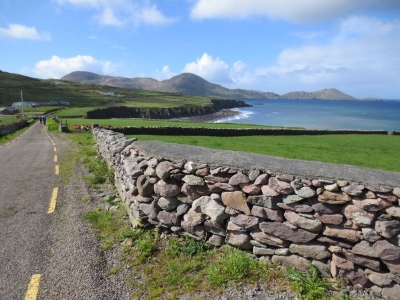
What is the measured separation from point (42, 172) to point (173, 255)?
10.0 m

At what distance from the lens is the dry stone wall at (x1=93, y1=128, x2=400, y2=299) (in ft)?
14.5

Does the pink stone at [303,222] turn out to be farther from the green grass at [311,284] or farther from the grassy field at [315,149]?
the grassy field at [315,149]

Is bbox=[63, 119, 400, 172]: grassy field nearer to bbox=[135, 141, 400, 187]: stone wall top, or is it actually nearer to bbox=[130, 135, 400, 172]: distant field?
bbox=[130, 135, 400, 172]: distant field

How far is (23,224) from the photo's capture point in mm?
7406

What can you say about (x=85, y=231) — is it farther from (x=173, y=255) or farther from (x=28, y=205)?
(x=28, y=205)

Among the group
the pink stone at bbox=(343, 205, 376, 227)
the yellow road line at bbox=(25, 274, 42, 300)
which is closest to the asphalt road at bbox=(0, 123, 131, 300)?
the yellow road line at bbox=(25, 274, 42, 300)

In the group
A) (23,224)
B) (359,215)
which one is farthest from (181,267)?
(23,224)

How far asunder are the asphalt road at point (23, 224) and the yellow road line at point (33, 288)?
0.07 m

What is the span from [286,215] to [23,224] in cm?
648

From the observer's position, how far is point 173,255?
19.4 feet

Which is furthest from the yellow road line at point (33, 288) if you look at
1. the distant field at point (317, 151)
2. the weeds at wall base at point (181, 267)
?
the distant field at point (317, 151)

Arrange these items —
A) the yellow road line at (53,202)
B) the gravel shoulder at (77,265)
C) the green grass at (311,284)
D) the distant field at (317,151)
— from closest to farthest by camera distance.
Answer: the green grass at (311,284) < the gravel shoulder at (77,265) < the yellow road line at (53,202) < the distant field at (317,151)

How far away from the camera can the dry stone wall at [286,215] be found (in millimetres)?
4434

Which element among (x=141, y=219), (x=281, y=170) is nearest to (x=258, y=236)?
(x=281, y=170)
